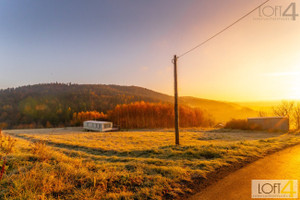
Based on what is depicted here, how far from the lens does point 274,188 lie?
491 cm

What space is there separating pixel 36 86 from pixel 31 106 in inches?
2964

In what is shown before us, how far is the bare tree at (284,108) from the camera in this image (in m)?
41.5

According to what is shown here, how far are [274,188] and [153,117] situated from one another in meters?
66.4

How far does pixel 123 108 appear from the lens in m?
78.1

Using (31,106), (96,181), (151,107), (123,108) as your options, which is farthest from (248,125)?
(31,106)

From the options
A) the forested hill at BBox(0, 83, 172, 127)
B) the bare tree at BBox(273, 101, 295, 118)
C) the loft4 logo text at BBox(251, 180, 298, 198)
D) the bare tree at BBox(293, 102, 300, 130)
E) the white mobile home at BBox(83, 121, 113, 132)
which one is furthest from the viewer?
the forested hill at BBox(0, 83, 172, 127)

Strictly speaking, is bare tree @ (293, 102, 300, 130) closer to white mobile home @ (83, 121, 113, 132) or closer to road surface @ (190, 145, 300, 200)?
road surface @ (190, 145, 300, 200)

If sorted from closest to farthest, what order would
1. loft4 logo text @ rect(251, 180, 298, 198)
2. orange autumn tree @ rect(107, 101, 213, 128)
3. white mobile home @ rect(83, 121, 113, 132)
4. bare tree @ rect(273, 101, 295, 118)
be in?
1. loft4 logo text @ rect(251, 180, 298, 198)
2. bare tree @ rect(273, 101, 295, 118)
3. white mobile home @ rect(83, 121, 113, 132)
4. orange autumn tree @ rect(107, 101, 213, 128)

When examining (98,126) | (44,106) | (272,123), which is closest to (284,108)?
(272,123)

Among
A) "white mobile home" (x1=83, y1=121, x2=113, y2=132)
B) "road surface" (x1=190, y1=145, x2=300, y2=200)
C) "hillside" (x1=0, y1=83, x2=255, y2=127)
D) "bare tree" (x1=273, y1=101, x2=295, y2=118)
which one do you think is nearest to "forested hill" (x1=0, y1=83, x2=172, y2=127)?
"hillside" (x1=0, y1=83, x2=255, y2=127)

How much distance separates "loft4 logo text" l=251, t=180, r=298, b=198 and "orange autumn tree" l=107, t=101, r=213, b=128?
63.2 m

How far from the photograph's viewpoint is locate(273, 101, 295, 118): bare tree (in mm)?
41475

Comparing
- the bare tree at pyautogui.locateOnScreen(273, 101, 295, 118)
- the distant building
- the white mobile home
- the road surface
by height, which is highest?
the bare tree at pyautogui.locateOnScreen(273, 101, 295, 118)

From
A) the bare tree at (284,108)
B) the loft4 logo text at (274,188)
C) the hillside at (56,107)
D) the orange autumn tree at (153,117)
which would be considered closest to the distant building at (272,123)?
the bare tree at (284,108)
